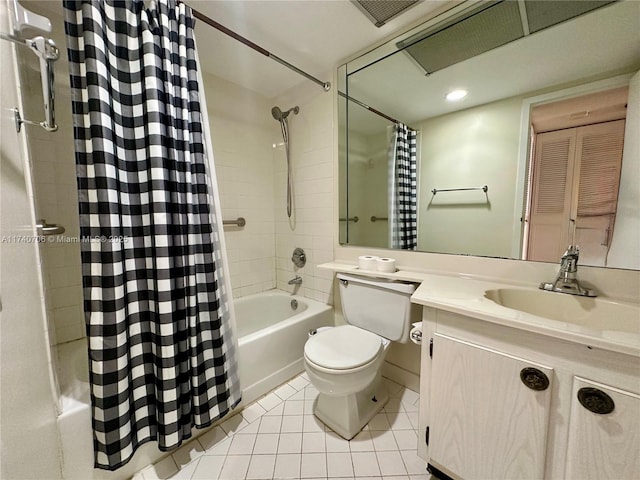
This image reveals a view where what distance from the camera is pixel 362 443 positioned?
48.1 inches

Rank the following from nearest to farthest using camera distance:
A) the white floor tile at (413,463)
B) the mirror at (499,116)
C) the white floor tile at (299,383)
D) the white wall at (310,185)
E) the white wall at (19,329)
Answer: the white wall at (19,329)
the mirror at (499,116)
the white floor tile at (413,463)
the white floor tile at (299,383)
the white wall at (310,185)

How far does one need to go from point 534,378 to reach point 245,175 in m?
2.17

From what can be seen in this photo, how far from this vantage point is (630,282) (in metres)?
0.93

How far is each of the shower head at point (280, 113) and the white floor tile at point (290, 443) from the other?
2.22 metres

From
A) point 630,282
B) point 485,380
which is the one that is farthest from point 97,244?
point 630,282

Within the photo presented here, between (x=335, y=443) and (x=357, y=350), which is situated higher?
(x=357, y=350)

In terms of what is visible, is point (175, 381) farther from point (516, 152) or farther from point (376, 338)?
point (516, 152)

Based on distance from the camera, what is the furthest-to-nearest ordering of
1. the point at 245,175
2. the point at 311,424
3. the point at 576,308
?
the point at 245,175 → the point at 311,424 → the point at 576,308

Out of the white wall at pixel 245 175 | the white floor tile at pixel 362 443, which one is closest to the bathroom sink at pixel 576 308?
the white floor tile at pixel 362 443

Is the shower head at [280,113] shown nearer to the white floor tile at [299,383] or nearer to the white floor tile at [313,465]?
the white floor tile at [299,383]

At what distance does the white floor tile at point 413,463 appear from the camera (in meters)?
1.08

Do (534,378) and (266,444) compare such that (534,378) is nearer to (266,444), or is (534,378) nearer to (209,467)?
(266,444)

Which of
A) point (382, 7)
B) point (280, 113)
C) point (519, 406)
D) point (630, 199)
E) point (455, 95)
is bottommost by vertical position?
point (519, 406)

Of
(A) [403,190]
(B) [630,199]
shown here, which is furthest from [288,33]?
(B) [630,199]
